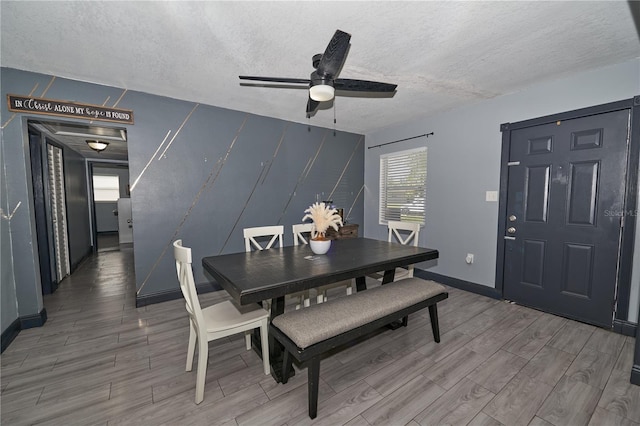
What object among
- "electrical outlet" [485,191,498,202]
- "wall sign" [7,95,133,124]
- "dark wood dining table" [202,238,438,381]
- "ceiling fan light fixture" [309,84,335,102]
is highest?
"wall sign" [7,95,133,124]

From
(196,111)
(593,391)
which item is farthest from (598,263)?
(196,111)

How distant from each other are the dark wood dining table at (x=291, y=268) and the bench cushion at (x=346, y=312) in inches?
7.6

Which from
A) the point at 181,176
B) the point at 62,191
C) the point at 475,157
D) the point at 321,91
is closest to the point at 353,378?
the point at 321,91

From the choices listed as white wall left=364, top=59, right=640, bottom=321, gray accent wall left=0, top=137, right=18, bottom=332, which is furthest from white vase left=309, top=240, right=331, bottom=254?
gray accent wall left=0, top=137, right=18, bottom=332

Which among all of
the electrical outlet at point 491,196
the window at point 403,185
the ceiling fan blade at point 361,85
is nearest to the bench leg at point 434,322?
the electrical outlet at point 491,196

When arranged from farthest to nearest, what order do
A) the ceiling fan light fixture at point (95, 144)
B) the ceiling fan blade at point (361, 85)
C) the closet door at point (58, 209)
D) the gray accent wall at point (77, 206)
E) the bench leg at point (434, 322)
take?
the gray accent wall at point (77, 206) → the ceiling fan light fixture at point (95, 144) → the closet door at point (58, 209) → the bench leg at point (434, 322) → the ceiling fan blade at point (361, 85)

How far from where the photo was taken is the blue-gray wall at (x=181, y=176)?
98.5 inches

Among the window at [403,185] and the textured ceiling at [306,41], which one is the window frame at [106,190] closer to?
the textured ceiling at [306,41]

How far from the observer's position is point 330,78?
6.40ft

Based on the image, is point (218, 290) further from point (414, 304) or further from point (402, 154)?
point (402, 154)

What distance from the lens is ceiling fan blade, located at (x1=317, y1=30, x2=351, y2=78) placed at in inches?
61.6

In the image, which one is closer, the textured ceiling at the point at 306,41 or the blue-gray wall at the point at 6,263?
the textured ceiling at the point at 306,41

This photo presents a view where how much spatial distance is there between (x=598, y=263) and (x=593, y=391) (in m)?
1.42

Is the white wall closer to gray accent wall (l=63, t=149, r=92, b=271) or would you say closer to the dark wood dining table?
the dark wood dining table
